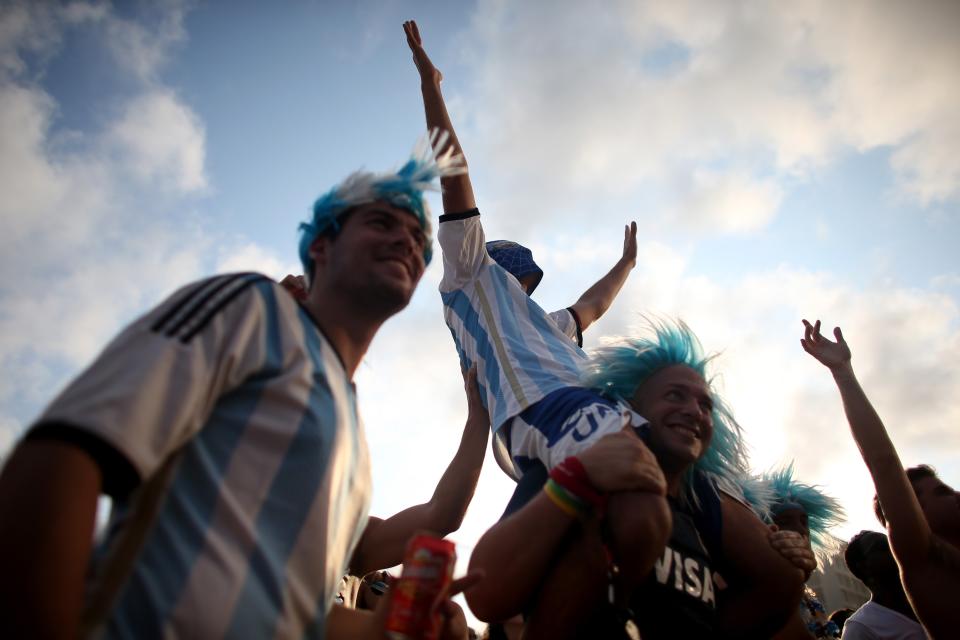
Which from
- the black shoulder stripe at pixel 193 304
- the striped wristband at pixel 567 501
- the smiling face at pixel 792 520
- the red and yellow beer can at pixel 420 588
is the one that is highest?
the smiling face at pixel 792 520

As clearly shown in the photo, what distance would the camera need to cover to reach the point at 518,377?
304 centimetres

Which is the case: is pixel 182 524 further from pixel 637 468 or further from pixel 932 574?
pixel 932 574

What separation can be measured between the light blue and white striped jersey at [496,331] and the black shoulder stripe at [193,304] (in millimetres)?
1679

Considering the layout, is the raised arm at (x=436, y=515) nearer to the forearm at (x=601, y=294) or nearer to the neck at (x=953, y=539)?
the forearm at (x=601, y=294)

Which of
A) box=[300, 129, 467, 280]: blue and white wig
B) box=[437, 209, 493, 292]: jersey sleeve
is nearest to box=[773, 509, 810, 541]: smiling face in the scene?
box=[437, 209, 493, 292]: jersey sleeve

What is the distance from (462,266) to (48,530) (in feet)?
8.77

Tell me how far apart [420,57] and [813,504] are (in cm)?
461

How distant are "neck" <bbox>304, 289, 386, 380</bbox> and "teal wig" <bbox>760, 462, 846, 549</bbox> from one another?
377 cm

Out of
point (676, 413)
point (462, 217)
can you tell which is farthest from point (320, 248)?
point (676, 413)

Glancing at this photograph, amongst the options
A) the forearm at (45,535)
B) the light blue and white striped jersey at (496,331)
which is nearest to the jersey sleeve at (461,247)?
the light blue and white striped jersey at (496,331)

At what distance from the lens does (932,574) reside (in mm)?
3545

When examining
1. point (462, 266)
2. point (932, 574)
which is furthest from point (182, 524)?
point (932, 574)

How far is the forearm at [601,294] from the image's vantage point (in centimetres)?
485

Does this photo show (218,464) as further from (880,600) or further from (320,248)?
(880,600)
